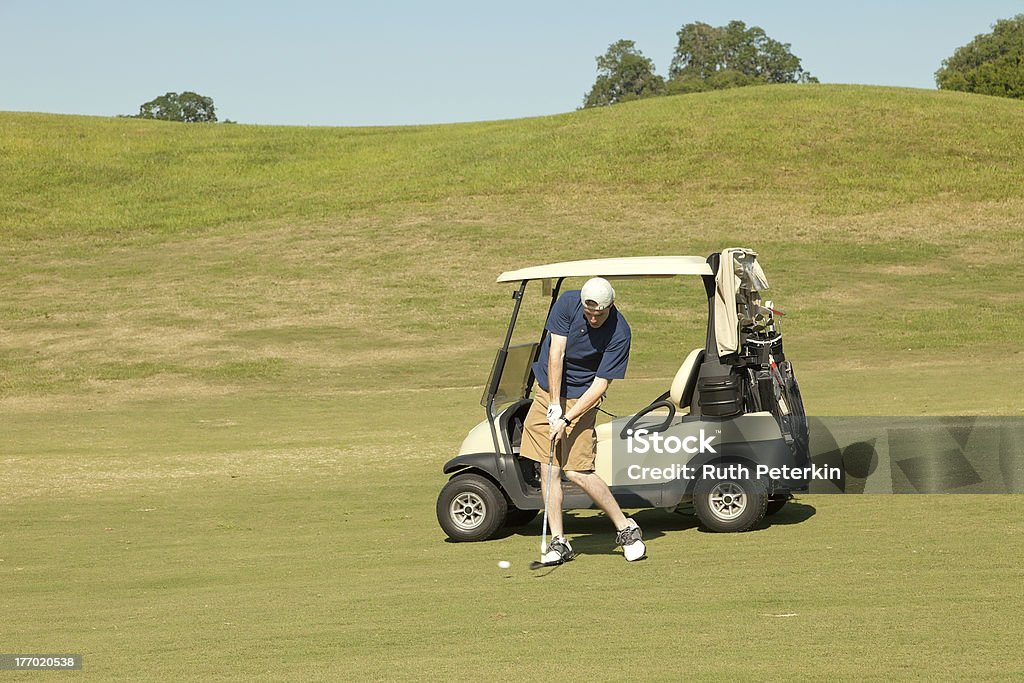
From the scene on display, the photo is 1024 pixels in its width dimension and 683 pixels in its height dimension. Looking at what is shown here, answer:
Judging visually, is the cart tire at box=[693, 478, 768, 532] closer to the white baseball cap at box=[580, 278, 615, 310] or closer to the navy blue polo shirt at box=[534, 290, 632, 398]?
the navy blue polo shirt at box=[534, 290, 632, 398]

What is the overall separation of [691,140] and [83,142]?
25402 mm

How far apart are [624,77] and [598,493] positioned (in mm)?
130008

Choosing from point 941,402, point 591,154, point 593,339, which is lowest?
point 941,402

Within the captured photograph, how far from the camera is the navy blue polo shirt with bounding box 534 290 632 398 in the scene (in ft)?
26.0

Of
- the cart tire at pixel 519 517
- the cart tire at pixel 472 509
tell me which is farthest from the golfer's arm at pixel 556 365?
the cart tire at pixel 519 517

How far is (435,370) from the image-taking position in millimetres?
23859

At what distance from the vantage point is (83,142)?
54344 mm

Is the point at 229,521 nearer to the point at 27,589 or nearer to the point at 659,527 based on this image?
the point at 27,589

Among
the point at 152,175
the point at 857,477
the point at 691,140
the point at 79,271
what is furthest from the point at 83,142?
the point at 857,477

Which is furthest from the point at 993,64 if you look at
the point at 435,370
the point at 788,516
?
the point at 788,516

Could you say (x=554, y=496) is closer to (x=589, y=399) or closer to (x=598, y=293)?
(x=589, y=399)

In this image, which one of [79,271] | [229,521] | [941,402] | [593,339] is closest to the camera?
[593,339]

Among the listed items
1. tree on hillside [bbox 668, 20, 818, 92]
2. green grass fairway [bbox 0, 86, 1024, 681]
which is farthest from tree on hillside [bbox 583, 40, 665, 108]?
green grass fairway [bbox 0, 86, 1024, 681]

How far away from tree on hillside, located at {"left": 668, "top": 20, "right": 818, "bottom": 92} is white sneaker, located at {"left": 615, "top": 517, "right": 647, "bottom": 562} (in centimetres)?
11925
